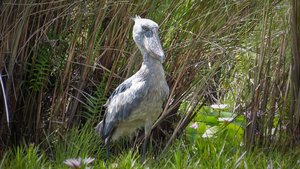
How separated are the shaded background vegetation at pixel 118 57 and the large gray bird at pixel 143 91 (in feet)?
0.35

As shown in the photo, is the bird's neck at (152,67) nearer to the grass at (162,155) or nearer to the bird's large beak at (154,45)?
the bird's large beak at (154,45)

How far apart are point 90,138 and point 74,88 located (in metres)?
0.34

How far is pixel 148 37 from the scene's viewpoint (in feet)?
14.1

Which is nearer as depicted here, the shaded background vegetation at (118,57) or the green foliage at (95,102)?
the shaded background vegetation at (118,57)

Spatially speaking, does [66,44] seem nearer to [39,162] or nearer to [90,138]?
[90,138]

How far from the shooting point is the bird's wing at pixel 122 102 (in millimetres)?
4355

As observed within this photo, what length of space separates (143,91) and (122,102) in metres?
0.15

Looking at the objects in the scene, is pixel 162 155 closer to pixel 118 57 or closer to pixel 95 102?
pixel 95 102

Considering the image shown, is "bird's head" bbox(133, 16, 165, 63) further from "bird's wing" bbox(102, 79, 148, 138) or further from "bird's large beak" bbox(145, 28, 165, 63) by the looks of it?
"bird's wing" bbox(102, 79, 148, 138)

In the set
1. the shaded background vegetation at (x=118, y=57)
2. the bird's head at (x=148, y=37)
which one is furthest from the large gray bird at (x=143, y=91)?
the shaded background vegetation at (x=118, y=57)

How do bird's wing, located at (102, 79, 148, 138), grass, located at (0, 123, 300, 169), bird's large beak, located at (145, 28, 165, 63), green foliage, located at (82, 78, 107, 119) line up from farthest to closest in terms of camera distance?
green foliage, located at (82, 78, 107, 119)
bird's wing, located at (102, 79, 148, 138)
bird's large beak, located at (145, 28, 165, 63)
grass, located at (0, 123, 300, 169)

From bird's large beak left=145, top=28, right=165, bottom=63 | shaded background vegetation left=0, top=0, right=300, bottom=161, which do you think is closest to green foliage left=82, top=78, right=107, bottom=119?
shaded background vegetation left=0, top=0, right=300, bottom=161

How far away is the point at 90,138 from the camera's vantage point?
14.7ft

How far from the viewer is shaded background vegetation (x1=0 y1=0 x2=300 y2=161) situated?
4.26 meters
